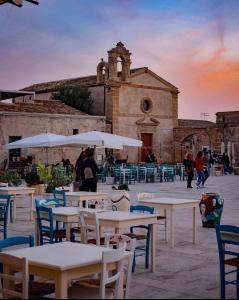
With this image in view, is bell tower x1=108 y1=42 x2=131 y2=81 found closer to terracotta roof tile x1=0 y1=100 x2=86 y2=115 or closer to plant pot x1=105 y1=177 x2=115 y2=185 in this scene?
terracotta roof tile x1=0 y1=100 x2=86 y2=115

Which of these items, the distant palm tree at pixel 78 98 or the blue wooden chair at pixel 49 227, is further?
the distant palm tree at pixel 78 98

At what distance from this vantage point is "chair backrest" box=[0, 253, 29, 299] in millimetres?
4129

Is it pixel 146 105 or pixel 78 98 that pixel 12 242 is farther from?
pixel 146 105

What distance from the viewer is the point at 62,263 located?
13.8 ft

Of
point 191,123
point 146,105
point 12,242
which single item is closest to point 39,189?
point 12,242

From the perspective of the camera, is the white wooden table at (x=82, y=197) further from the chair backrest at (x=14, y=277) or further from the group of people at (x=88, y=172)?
the chair backrest at (x=14, y=277)

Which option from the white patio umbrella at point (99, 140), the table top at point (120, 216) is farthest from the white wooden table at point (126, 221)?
the white patio umbrella at point (99, 140)

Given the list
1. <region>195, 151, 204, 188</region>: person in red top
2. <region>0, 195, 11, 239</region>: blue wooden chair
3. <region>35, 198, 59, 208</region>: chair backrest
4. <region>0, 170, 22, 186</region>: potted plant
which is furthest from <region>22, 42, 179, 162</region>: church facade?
<region>35, 198, 59, 208</region>: chair backrest

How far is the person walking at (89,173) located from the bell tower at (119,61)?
2440cm

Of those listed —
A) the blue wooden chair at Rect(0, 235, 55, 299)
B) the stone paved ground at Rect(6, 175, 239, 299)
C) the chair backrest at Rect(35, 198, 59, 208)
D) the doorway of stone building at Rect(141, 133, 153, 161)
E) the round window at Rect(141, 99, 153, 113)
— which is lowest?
the stone paved ground at Rect(6, 175, 239, 299)

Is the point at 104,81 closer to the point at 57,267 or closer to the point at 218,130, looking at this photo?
the point at 218,130

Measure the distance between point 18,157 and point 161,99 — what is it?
43.2ft

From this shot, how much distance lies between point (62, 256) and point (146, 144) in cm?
3450

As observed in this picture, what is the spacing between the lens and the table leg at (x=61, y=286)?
158 inches
